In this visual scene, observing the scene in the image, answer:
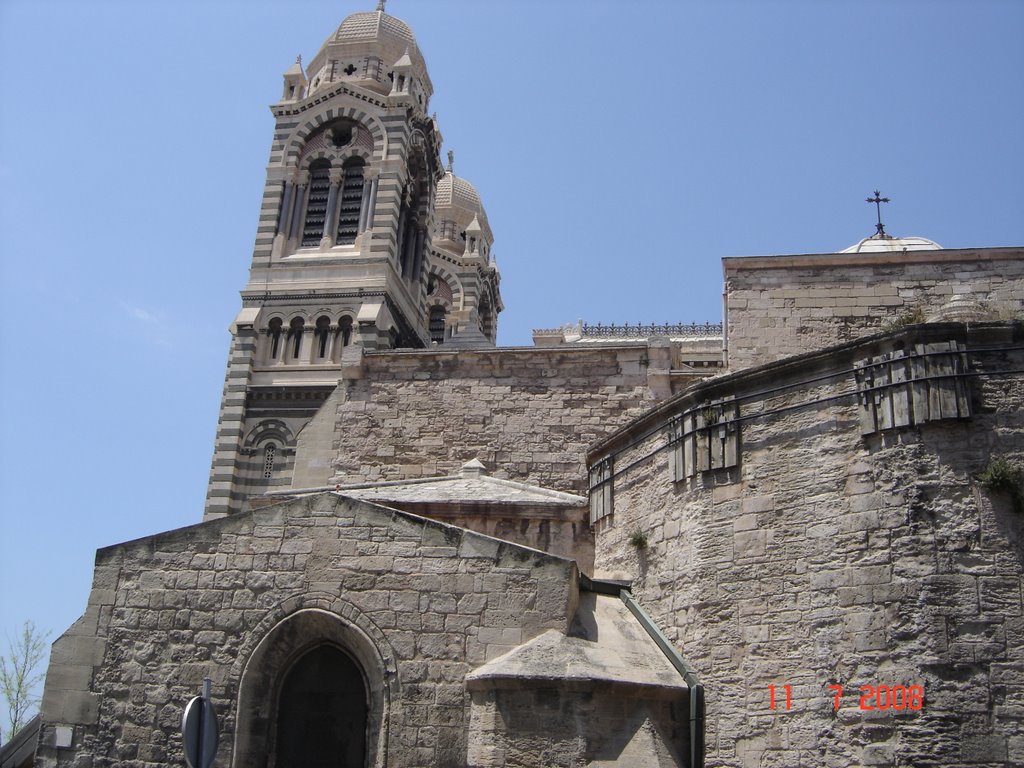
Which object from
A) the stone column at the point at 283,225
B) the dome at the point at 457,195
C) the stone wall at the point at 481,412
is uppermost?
the dome at the point at 457,195

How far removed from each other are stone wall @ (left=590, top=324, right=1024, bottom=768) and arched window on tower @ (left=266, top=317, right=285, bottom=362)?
24.5 meters

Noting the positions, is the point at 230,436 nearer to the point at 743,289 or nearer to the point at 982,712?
the point at 743,289

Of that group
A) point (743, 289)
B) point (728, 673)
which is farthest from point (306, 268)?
point (728, 673)

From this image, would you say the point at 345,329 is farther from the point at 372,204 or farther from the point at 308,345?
the point at 372,204

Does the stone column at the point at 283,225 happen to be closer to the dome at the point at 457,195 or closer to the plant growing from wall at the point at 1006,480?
the dome at the point at 457,195

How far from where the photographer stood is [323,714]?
35.5 feet

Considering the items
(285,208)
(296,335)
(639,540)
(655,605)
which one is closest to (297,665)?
(655,605)

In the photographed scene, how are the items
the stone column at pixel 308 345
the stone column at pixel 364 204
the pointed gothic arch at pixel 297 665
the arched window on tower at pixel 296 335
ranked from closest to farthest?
the pointed gothic arch at pixel 297 665, the stone column at pixel 308 345, the arched window on tower at pixel 296 335, the stone column at pixel 364 204

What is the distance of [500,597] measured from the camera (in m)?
10.6

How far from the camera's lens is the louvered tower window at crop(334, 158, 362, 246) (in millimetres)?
36312

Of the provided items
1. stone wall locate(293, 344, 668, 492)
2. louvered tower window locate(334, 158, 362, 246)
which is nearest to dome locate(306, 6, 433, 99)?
louvered tower window locate(334, 158, 362, 246)

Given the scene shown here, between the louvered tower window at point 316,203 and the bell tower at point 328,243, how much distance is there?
2.0 inches

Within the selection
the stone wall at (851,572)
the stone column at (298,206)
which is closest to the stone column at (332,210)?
the stone column at (298,206)

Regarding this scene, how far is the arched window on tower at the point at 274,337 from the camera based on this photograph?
33.9 metres
